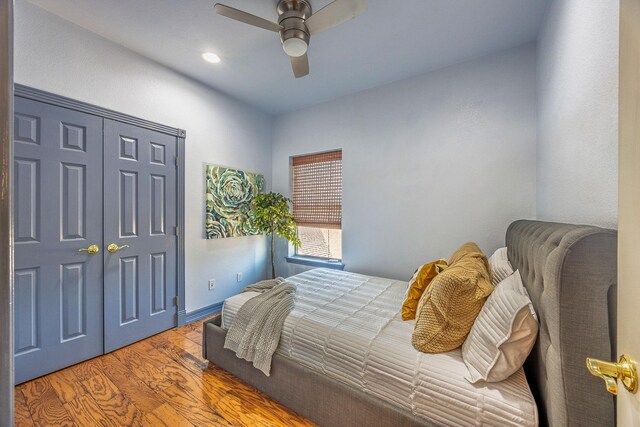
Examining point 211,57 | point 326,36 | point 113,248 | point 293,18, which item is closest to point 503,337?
point 293,18

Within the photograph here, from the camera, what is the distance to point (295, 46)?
5.98ft

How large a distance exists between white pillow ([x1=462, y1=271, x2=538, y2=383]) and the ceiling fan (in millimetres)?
1836

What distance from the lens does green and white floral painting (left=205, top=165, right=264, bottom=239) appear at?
9.94ft

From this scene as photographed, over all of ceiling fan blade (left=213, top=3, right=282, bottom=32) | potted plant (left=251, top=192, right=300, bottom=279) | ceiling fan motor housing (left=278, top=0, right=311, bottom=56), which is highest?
ceiling fan motor housing (left=278, top=0, right=311, bottom=56)

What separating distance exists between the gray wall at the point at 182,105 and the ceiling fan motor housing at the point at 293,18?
62.9 inches

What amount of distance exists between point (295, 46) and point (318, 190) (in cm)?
198

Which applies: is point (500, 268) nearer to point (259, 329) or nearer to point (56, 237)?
point (259, 329)

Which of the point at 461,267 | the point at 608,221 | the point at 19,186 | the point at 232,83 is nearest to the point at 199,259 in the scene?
the point at 19,186

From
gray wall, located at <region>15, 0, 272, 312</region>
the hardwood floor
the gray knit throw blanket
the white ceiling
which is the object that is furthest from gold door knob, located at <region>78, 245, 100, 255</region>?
the white ceiling

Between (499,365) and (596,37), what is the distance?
4.95ft

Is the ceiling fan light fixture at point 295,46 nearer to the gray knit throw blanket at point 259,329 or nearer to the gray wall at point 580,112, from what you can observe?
the gray wall at point 580,112

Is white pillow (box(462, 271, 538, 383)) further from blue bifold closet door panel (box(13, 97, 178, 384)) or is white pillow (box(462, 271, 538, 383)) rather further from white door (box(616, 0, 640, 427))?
blue bifold closet door panel (box(13, 97, 178, 384))

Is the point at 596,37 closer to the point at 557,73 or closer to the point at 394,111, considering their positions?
the point at 557,73

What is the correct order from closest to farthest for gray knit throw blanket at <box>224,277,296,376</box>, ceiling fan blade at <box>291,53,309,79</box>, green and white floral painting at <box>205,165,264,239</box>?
gray knit throw blanket at <box>224,277,296,376</box>
ceiling fan blade at <box>291,53,309,79</box>
green and white floral painting at <box>205,165,264,239</box>
